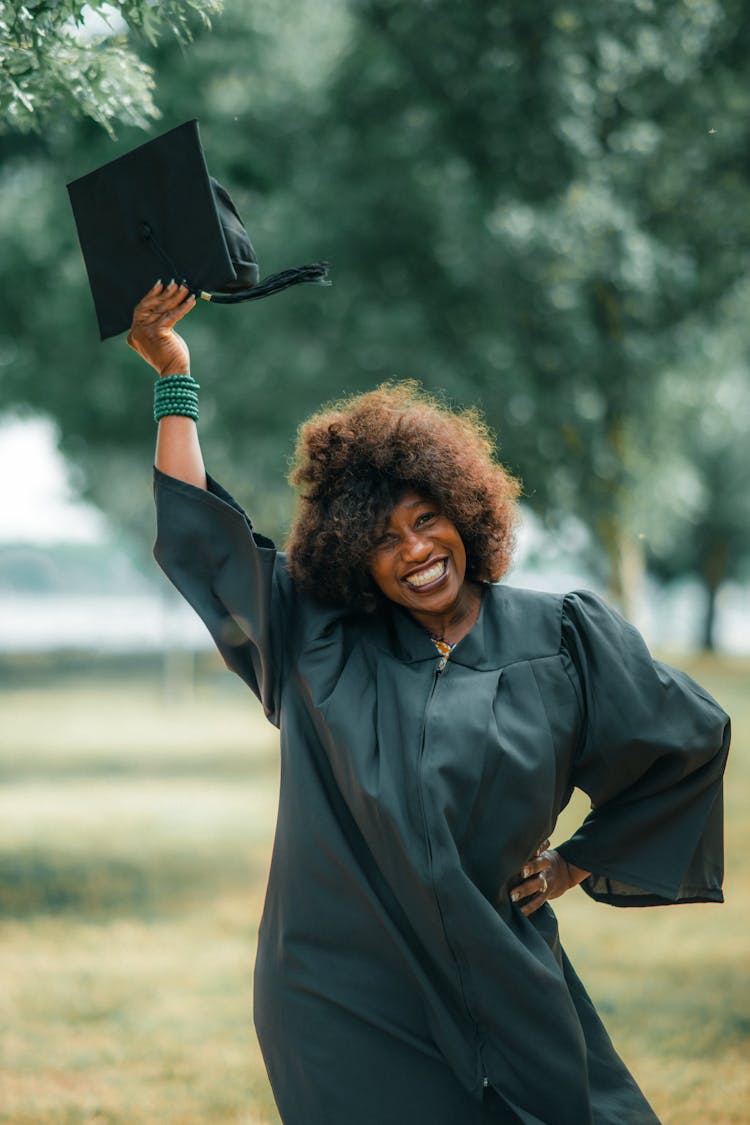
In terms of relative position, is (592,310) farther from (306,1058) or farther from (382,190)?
(306,1058)

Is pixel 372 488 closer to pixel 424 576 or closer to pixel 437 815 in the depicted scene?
pixel 424 576

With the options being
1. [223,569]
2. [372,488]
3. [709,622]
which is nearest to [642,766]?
[372,488]

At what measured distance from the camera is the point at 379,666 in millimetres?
2988

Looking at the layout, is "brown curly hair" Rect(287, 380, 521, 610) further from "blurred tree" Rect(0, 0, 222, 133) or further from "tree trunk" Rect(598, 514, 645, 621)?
"tree trunk" Rect(598, 514, 645, 621)

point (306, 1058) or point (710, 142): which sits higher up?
point (710, 142)

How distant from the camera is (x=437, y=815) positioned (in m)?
2.75

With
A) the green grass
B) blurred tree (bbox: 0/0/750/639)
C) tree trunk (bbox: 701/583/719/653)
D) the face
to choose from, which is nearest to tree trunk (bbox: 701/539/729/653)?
tree trunk (bbox: 701/583/719/653)

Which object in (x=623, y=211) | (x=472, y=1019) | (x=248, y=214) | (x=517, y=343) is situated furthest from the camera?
(x=248, y=214)

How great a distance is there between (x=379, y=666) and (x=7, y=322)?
35.5 feet

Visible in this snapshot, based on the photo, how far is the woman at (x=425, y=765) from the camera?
2822 millimetres

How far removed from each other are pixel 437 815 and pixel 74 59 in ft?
7.34

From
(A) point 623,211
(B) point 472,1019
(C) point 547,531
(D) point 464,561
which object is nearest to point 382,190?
(A) point 623,211

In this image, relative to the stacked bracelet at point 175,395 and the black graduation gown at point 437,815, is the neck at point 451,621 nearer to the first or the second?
the black graduation gown at point 437,815

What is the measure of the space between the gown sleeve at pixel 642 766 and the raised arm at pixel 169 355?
897 mm
